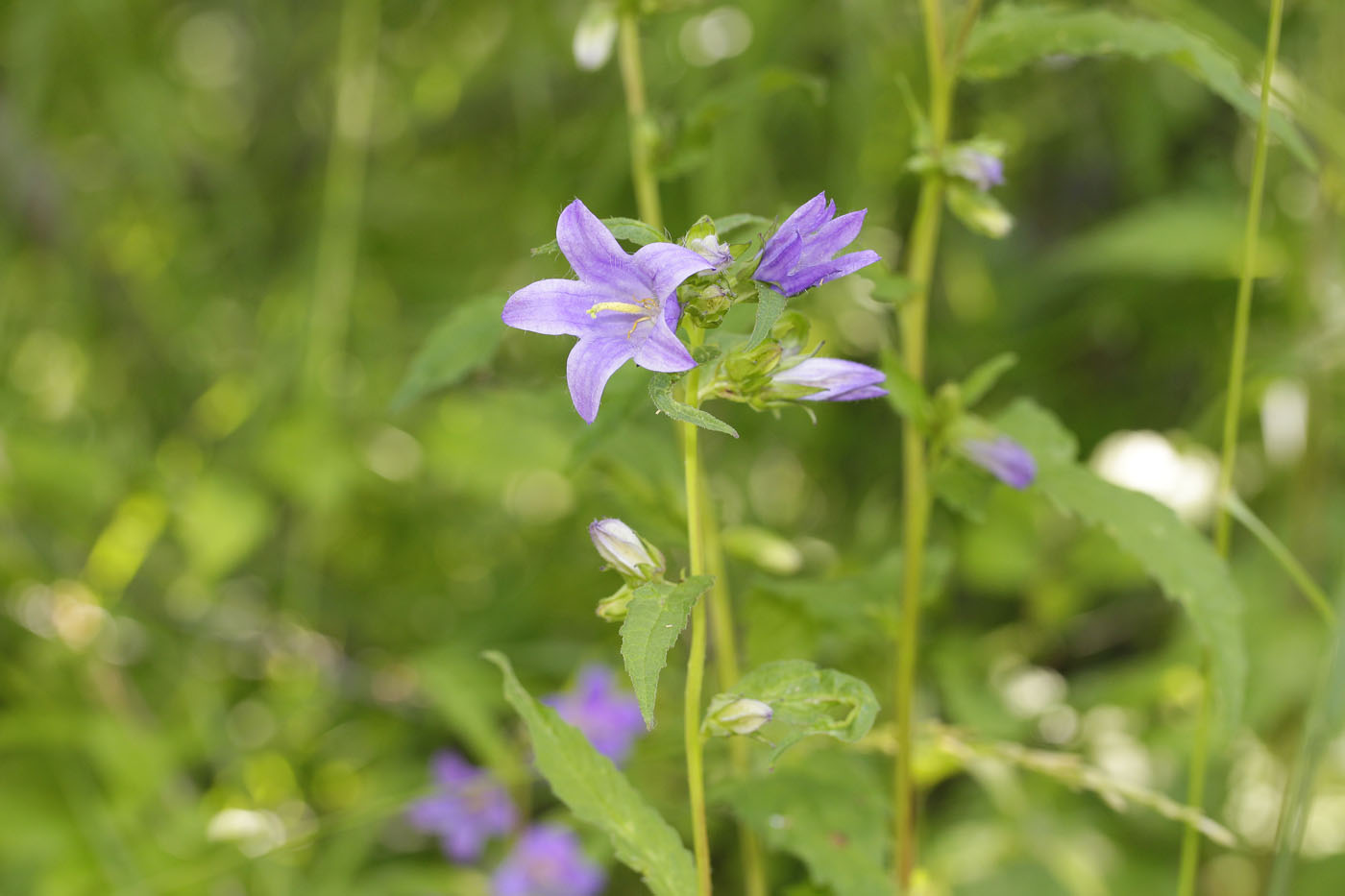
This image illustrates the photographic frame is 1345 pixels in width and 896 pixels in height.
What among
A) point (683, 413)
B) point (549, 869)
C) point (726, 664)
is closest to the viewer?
point (683, 413)

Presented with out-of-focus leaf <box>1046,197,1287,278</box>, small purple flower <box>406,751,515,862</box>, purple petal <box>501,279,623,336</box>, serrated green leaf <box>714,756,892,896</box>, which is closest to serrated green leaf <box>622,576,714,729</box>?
purple petal <box>501,279,623,336</box>

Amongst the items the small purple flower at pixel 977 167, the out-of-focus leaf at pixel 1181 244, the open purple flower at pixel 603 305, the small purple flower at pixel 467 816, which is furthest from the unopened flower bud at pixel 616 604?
the out-of-focus leaf at pixel 1181 244

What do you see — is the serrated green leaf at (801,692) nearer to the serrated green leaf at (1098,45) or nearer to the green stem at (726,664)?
the green stem at (726,664)

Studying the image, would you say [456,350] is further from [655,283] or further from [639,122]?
[655,283]

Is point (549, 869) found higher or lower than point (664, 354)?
lower

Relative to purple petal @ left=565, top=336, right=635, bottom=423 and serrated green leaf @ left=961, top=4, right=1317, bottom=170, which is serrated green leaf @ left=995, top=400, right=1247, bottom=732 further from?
purple petal @ left=565, top=336, right=635, bottom=423

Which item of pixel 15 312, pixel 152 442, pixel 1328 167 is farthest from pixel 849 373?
pixel 15 312

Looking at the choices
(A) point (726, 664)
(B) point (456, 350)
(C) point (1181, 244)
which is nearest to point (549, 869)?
(A) point (726, 664)
